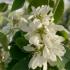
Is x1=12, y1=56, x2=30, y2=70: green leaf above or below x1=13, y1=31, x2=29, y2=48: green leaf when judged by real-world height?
below

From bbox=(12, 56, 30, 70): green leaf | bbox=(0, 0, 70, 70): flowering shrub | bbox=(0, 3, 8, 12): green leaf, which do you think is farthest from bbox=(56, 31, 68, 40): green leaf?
bbox=(0, 3, 8, 12): green leaf

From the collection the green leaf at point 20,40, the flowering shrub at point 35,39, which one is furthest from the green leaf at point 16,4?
the green leaf at point 20,40

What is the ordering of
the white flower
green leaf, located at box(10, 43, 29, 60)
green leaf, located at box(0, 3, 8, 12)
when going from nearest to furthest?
the white flower < green leaf, located at box(10, 43, 29, 60) < green leaf, located at box(0, 3, 8, 12)

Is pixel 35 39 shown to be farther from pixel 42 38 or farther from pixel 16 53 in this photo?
pixel 16 53

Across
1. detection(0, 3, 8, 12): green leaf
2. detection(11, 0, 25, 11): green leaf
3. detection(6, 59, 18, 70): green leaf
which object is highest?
detection(11, 0, 25, 11): green leaf

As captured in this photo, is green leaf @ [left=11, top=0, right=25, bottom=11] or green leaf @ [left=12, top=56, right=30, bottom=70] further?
green leaf @ [left=11, top=0, right=25, bottom=11]

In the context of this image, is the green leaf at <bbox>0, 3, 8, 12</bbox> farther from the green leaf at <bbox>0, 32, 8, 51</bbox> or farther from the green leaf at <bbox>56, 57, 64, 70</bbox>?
the green leaf at <bbox>56, 57, 64, 70</bbox>

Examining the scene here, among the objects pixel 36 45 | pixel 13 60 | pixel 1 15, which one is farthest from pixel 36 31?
pixel 1 15

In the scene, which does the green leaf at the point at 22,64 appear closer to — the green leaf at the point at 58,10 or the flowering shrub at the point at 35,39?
the flowering shrub at the point at 35,39
